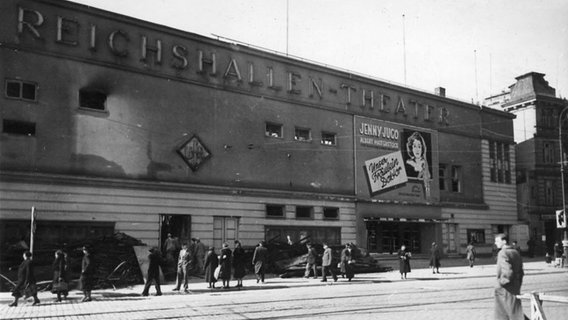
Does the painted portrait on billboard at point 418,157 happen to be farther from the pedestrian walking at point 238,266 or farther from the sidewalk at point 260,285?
the pedestrian walking at point 238,266

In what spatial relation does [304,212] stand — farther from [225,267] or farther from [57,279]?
[57,279]

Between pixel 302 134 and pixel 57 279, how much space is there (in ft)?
58.6

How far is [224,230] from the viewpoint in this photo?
2706 cm

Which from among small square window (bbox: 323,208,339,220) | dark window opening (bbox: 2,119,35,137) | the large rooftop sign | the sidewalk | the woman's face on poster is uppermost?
the large rooftop sign

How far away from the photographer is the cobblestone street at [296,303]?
42.7 ft

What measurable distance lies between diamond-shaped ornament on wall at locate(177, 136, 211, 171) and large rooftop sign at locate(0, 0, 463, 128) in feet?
10.8

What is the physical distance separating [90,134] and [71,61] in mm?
3392

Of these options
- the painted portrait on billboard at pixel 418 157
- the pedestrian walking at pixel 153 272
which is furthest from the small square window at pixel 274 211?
the painted portrait on billboard at pixel 418 157

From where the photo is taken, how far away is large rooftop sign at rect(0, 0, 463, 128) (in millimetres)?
22078

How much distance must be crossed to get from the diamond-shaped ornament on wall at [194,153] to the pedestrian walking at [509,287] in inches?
731

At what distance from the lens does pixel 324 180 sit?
104 feet

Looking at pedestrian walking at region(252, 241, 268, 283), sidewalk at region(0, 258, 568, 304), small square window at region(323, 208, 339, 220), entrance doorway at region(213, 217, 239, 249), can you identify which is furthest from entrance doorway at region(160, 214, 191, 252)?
small square window at region(323, 208, 339, 220)

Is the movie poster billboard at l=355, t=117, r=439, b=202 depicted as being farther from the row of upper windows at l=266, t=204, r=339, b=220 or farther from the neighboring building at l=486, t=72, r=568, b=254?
the neighboring building at l=486, t=72, r=568, b=254

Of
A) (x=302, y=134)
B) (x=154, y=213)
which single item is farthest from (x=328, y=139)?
(x=154, y=213)
